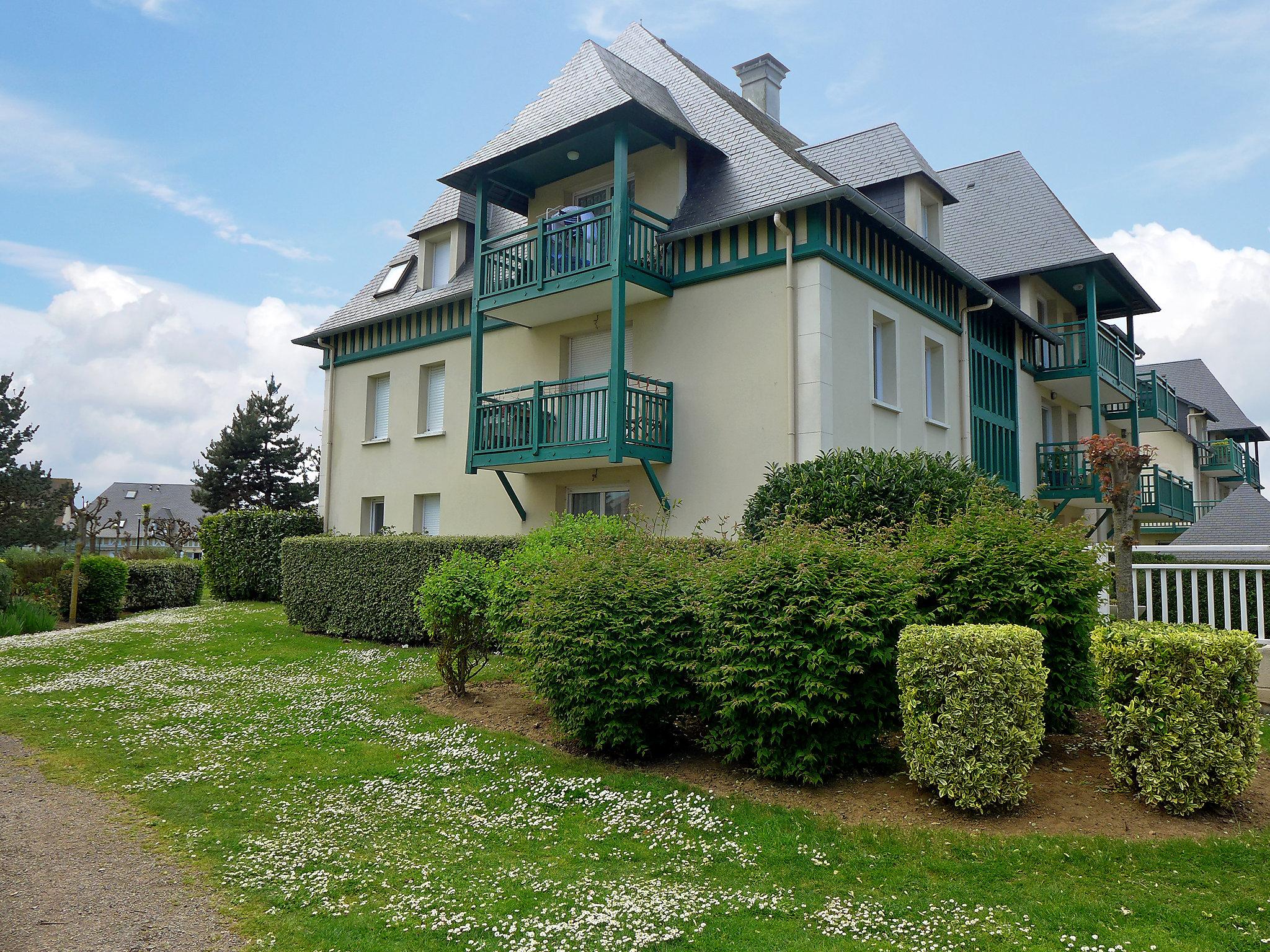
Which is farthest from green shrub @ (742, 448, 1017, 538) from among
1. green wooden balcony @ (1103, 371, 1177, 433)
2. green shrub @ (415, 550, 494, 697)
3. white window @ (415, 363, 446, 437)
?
green wooden balcony @ (1103, 371, 1177, 433)

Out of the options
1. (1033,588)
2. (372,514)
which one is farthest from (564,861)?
(372,514)

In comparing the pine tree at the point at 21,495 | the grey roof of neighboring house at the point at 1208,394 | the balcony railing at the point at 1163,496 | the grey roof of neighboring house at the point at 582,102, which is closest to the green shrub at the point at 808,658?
the grey roof of neighboring house at the point at 582,102

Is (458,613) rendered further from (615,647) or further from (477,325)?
(477,325)

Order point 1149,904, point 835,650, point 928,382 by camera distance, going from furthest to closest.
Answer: point 928,382 < point 835,650 < point 1149,904

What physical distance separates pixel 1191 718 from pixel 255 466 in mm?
40776

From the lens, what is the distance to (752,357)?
13375 millimetres

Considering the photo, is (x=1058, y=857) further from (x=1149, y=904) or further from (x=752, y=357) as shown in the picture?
(x=752, y=357)

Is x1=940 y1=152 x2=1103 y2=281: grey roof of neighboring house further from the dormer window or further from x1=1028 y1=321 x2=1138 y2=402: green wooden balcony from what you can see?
the dormer window

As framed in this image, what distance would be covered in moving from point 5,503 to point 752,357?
32288mm

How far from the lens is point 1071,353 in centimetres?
2103

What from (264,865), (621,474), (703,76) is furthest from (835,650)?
(703,76)

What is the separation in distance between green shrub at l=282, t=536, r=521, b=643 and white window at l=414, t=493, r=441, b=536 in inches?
145

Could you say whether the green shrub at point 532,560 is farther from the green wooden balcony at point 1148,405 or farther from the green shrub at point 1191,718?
the green wooden balcony at point 1148,405

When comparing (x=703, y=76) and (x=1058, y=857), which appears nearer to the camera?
(x=1058, y=857)
